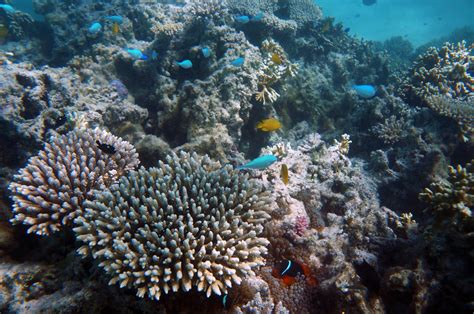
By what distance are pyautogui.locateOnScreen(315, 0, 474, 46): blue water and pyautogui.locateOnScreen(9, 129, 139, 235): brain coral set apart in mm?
47730

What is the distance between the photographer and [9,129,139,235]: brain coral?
3.39 meters

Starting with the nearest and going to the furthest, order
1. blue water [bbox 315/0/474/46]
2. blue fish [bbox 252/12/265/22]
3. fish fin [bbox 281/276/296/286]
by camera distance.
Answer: fish fin [bbox 281/276/296/286] → blue fish [bbox 252/12/265/22] → blue water [bbox 315/0/474/46]

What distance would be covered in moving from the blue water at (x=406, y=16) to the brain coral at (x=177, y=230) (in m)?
47.5

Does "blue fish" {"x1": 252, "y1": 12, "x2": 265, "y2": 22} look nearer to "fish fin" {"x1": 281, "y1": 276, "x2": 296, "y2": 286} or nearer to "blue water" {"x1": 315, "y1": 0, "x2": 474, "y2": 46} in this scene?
"fish fin" {"x1": 281, "y1": 276, "x2": 296, "y2": 286}

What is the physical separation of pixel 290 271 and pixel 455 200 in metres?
2.39

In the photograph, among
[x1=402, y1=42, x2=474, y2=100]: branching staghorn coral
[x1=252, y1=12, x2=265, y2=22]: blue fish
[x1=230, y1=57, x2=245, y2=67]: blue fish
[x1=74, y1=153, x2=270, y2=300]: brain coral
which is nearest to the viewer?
[x1=74, y1=153, x2=270, y2=300]: brain coral

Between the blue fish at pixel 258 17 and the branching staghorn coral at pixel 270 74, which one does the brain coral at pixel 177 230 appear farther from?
the blue fish at pixel 258 17

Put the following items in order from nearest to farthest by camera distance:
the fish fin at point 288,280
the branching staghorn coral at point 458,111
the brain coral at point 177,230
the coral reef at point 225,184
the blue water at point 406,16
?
the brain coral at point 177,230 < the coral reef at point 225,184 < the fish fin at point 288,280 < the branching staghorn coral at point 458,111 < the blue water at point 406,16

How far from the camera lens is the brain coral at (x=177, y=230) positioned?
278cm

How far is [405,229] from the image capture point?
4.34 m

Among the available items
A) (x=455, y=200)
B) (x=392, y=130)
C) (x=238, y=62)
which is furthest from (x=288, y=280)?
(x=392, y=130)

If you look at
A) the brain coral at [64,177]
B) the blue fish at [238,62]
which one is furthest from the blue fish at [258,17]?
the brain coral at [64,177]

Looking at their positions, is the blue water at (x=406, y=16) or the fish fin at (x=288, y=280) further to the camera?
the blue water at (x=406, y=16)

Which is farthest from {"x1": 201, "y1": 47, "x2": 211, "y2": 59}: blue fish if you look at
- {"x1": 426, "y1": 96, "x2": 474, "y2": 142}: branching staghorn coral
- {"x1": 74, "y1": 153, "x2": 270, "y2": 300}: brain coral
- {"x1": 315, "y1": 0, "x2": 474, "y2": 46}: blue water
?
{"x1": 315, "y1": 0, "x2": 474, "y2": 46}: blue water
